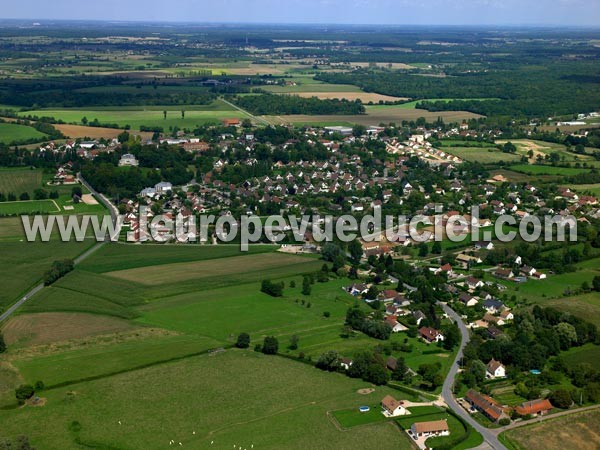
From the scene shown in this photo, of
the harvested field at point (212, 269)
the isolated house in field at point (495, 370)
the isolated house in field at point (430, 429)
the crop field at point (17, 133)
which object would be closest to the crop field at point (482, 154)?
the harvested field at point (212, 269)

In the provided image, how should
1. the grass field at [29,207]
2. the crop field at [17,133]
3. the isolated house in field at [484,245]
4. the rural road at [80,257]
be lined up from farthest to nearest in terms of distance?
the crop field at [17,133]
the grass field at [29,207]
the isolated house in field at [484,245]
the rural road at [80,257]

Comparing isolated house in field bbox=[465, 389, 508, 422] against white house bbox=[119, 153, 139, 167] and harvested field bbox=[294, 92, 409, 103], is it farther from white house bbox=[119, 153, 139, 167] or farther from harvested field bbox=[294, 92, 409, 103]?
harvested field bbox=[294, 92, 409, 103]

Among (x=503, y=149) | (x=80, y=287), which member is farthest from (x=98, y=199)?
(x=503, y=149)

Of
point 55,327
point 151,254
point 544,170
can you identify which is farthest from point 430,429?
point 544,170

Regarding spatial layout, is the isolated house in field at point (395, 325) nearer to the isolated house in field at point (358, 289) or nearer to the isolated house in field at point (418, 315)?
the isolated house in field at point (418, 315)

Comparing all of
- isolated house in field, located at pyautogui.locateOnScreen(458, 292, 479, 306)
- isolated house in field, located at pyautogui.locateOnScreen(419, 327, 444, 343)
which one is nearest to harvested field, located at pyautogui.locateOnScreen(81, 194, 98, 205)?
isolated house in field, located at pyautogui.locateOnScreen(458, 292, 479, 306)

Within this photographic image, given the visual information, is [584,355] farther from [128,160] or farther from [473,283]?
[128,160]

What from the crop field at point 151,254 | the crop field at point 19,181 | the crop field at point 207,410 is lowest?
the crop field at point 151,254
